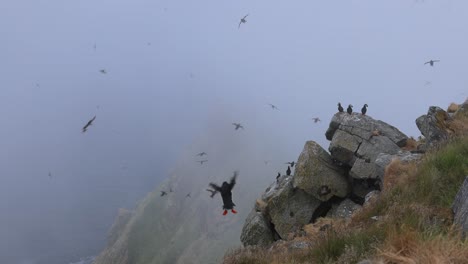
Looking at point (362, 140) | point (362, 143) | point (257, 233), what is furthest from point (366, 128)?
point (257, 233)

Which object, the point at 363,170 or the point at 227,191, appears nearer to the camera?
the point at 227,191

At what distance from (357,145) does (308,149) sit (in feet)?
10.2

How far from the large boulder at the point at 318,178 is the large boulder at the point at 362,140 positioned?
3.44 ft

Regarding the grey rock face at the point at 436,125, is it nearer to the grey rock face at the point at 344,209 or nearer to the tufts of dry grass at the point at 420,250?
the grey rock face at the point at 344,209

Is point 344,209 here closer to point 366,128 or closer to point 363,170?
point 363,170

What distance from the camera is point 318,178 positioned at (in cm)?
2294

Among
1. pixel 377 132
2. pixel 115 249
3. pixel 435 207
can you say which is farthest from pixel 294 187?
pixel 115 249

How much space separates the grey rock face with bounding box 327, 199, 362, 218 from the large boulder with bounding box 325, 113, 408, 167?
1.74m

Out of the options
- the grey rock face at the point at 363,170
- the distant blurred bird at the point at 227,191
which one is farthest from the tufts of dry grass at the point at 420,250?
the grey rock face at the point at 363,170

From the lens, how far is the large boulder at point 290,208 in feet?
74.2

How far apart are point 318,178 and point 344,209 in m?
2.36

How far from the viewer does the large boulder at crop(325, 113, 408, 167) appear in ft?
75.6

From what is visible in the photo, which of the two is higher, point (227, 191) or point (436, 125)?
point (436, 125)

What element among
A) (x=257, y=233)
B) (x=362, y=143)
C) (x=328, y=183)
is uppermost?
(x=362, y=143)
